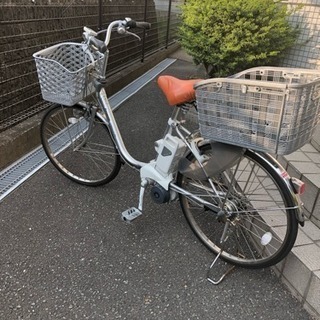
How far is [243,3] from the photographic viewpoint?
4.18 m

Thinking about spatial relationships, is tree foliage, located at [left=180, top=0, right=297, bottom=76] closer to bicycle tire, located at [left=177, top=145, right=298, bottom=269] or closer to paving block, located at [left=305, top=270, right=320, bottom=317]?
bicycle tire, located at [left=177, top=145, right=298, bottom=269]

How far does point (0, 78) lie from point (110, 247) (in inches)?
86.4

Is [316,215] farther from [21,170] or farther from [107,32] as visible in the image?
[21,170]

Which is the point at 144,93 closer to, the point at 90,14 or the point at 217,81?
the point at 90,14

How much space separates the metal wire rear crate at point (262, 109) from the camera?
168 centimetres

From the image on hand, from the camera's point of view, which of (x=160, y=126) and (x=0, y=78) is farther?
(x=160, y=126)

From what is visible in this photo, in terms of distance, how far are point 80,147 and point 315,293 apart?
231 centimetres

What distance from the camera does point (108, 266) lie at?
7.77 feet

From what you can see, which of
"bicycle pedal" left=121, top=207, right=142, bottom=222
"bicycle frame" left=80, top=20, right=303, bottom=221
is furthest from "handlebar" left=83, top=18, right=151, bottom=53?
"bicycle pedal" left=121, top=207, right=142, bottom=222

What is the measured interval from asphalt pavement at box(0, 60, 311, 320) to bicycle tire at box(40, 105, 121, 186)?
163 mm

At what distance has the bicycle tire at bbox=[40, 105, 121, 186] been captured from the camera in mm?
3049

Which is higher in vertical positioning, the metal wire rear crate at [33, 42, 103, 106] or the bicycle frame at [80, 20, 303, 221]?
the metal wire rear crate at [33, 42, 103, 106]

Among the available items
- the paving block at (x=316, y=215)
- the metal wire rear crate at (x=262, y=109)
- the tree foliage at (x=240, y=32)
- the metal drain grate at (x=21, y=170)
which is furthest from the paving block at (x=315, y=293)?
the tree foliage at (x=240, y=32)

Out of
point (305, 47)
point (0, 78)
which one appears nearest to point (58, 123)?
point (0, 78)
